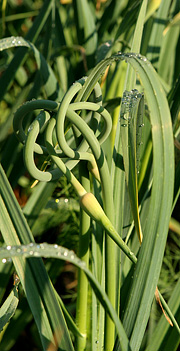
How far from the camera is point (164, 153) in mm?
432

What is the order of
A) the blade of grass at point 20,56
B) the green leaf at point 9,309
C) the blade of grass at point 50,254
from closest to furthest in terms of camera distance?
the blade of grass at point 50,254 < the green leaf at point 9,309 < the blade of grass at point 20,56

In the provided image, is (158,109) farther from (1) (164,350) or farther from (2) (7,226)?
(1) (164,350)

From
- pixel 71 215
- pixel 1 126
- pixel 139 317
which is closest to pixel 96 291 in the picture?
pixel 139 317

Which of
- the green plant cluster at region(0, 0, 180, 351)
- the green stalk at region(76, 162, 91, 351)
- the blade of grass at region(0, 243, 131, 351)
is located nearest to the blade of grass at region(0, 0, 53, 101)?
the green plant cluster at region(0, 0, 180, 351)

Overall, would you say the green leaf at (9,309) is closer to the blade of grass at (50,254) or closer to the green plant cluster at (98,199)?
the green plant cluster at (98,199)

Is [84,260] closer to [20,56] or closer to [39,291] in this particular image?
[39,291]

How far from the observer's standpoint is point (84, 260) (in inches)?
21.2

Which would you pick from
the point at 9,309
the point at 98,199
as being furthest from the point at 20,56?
the point at 9,309

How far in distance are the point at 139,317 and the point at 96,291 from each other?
0.33 feet

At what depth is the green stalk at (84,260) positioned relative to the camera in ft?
1.68

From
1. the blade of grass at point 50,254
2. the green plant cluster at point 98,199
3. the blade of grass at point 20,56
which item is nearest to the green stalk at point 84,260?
the green plant cluster at point 98,199

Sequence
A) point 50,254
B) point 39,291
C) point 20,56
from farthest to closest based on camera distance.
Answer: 1. point 20,56
2. point 39,291
3. point 50,254

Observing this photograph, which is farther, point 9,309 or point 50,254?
point 9,309

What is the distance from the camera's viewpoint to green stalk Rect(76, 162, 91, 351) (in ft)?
1.68
